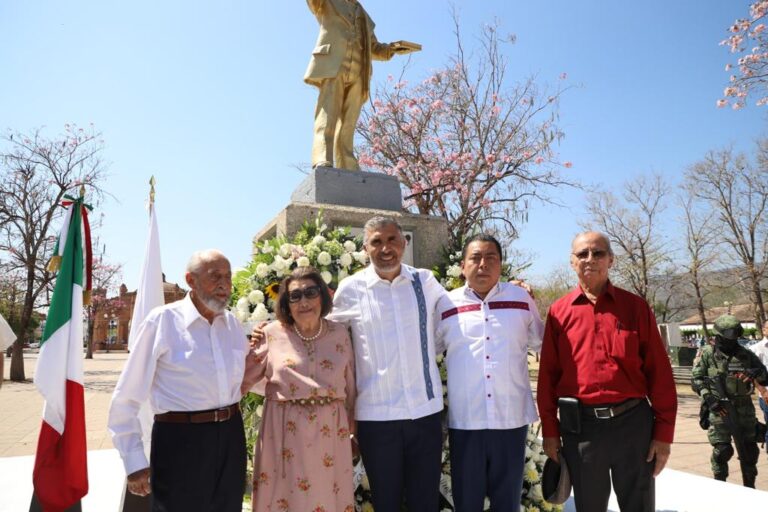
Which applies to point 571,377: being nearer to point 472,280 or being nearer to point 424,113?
point 472,280

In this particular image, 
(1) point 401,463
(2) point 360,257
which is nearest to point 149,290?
(2) point 360,257

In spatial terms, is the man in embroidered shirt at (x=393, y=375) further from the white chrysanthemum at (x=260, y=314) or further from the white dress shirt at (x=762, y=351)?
the white dress shirt at (x=762, y=351)

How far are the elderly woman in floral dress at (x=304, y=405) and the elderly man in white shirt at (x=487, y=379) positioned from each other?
60cm

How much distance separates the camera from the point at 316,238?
3.86 m

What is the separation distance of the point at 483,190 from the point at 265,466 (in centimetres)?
1291

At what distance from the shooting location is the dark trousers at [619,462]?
8.60 feet

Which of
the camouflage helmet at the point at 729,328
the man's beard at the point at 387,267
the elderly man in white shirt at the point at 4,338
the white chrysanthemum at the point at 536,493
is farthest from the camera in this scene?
the camouflage helmet at the point at 729,328

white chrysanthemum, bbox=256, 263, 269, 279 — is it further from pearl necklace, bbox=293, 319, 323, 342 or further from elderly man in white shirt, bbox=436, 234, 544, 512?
elderly man in white shirt, bbox=436, 234, 544, 512

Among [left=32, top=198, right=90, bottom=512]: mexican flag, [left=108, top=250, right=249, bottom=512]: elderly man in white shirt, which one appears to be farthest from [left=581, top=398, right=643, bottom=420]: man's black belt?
[left=32, top=198, right=90, bottom=512]: mexican flag

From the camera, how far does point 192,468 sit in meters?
2.46

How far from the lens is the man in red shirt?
2.62m

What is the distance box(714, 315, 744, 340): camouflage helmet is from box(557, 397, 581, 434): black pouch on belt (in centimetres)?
433

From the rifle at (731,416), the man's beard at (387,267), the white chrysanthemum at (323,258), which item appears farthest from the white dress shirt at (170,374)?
the rifle at (731,416)

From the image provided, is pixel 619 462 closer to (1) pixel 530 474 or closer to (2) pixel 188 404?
(1) pixel 530 474
